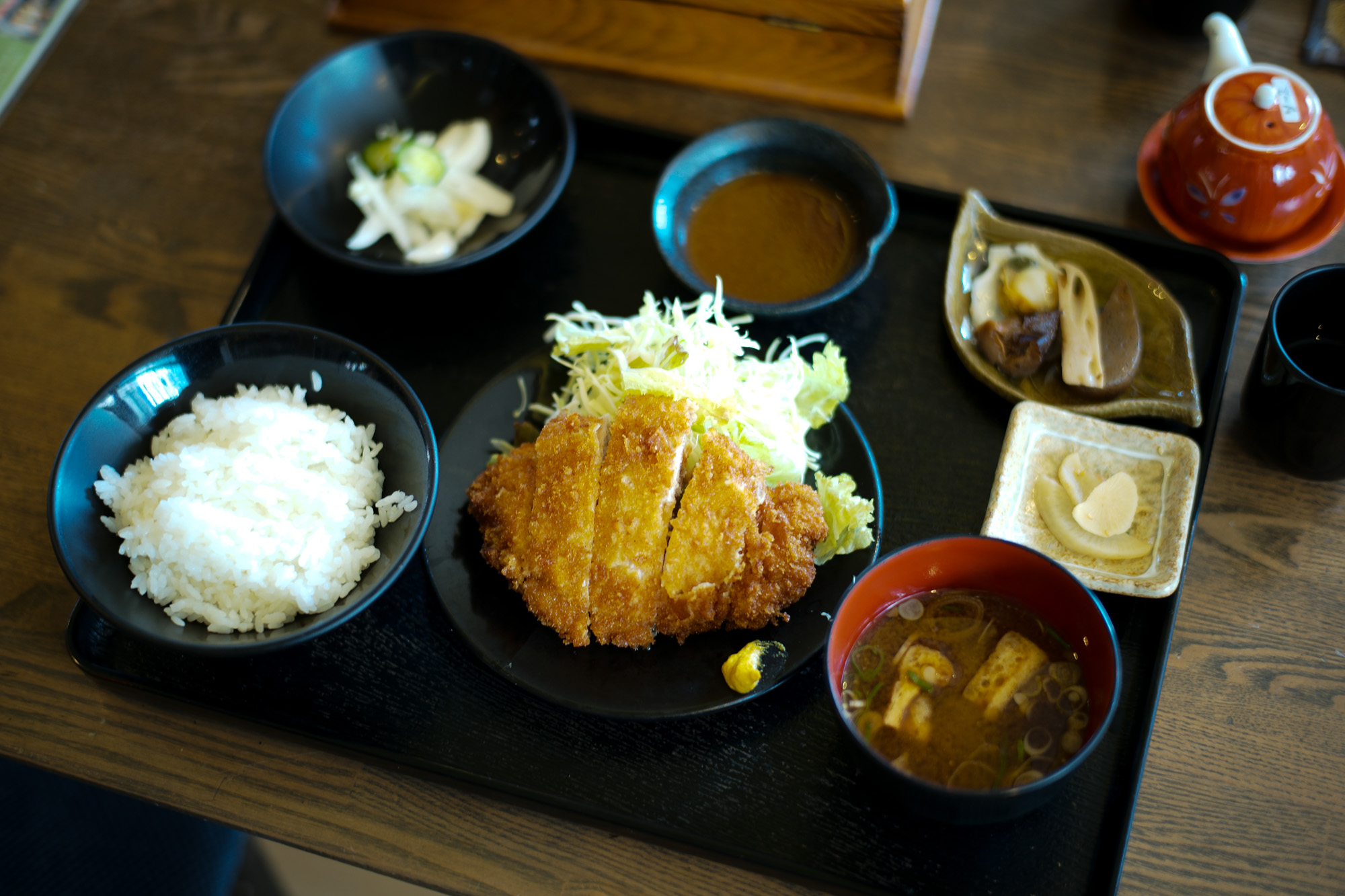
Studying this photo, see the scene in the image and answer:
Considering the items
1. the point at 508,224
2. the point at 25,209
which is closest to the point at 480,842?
the point at 508,224

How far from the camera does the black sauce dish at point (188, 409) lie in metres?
1.63

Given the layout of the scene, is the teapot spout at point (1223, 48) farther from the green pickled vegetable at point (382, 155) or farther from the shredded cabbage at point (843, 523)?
the green pickled vegetable at point (382, 155)

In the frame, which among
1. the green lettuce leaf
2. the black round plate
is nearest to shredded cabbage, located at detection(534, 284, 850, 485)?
the green lettuce leaf

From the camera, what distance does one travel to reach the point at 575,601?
5.56 ft

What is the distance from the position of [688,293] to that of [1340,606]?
1.52m

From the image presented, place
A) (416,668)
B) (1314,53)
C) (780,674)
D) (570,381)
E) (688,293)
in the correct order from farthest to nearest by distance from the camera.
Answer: (1314,53), (688,293), (570,381), (416,668), (780,674)

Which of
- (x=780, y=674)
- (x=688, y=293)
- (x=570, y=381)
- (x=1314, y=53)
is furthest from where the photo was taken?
(x=1314, y=53)

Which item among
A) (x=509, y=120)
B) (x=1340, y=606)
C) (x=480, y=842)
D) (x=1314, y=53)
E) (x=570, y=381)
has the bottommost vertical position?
(x=480, y=842)

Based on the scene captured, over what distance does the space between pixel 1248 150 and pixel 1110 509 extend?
884 mm

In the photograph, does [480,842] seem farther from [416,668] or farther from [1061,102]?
[1061,102]

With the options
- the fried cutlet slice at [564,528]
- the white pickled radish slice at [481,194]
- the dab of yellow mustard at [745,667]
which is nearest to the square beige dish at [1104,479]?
the dab of yellow mustard at [745,667]

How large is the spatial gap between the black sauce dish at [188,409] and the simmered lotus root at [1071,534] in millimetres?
1210

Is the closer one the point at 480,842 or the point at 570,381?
the point at 480,842

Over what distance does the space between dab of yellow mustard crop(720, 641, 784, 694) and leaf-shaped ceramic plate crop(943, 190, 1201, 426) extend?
2.69ft
